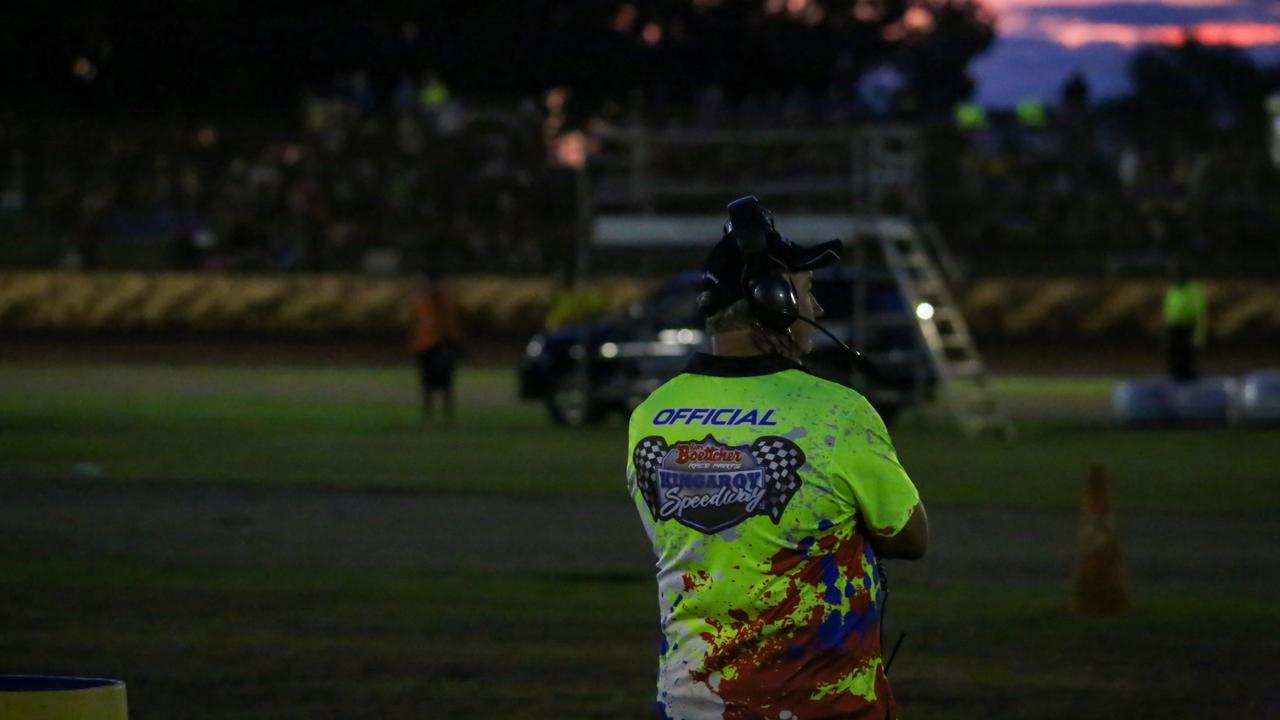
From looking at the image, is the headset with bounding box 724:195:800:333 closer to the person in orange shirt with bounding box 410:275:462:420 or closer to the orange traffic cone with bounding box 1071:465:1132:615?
the orange traffic cone with bounding box 1071:465:1132:615

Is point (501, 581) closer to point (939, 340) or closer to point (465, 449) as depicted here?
point (465, 449)

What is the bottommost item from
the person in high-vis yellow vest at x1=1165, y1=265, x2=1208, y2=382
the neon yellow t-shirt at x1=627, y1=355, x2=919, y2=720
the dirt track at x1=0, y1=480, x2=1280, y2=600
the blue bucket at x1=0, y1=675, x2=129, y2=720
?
the person in high-vis yellow vest at x1=1165, y1=265, x2=1208, y2=382

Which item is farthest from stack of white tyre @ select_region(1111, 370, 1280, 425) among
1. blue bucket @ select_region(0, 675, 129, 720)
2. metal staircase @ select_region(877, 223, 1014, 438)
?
blue bucket @ select_region(0, 675, 129, 720)

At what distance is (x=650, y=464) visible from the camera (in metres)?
4.32

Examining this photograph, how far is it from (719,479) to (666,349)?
69.9 ft

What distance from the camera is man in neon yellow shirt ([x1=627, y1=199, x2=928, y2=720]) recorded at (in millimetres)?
4121

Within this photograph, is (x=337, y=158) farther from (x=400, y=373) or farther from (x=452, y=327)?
(x=452, y=327)

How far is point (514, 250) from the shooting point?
157ft

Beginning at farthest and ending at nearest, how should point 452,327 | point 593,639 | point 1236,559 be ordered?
point 452,327, point 1236,559, point 593,639

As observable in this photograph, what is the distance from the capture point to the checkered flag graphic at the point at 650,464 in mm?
4301

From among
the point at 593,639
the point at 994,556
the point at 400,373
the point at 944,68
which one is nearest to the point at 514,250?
the point at 400,373

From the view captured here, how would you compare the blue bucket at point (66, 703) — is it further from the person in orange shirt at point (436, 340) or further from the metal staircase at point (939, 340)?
the person in orange shirt at point (436, 340)

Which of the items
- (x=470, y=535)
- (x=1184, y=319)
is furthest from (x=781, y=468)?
(x=1184, y=319)

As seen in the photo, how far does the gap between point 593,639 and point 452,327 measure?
1592 cm
